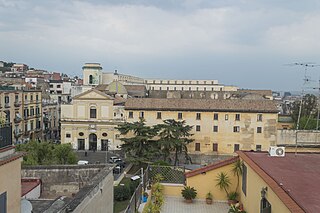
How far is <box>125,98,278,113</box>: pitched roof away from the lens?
39344mm

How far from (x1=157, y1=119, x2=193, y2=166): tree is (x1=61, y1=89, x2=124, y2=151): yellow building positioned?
986cm

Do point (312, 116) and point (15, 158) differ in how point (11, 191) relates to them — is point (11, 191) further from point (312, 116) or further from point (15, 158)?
point (312, 116)

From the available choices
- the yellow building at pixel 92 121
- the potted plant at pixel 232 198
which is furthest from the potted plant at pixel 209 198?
the yellow building at pixel 92 121

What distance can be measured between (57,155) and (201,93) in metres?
41.6

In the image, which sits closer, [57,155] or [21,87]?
[57,155]

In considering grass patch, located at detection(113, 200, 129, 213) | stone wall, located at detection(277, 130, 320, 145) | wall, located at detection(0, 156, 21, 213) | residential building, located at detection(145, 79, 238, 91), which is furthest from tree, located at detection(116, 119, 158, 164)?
residential building, located at detection(145, 79, 238, 91)

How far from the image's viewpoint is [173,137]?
3481 centimetres

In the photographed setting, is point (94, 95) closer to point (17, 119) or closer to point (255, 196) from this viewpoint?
point (17, 119)

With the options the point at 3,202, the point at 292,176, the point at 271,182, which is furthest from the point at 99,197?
the point at 292,176

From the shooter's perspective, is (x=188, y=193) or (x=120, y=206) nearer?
(x=188, y=193)

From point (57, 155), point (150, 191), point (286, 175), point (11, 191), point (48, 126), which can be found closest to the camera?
point (11, 191)

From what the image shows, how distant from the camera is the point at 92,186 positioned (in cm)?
726

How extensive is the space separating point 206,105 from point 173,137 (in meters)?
7.30

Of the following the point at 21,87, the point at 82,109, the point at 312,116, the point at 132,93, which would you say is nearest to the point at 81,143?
the point at 82,109
